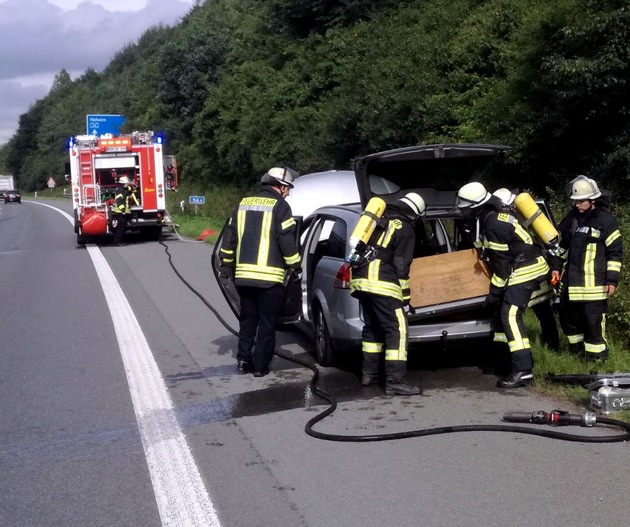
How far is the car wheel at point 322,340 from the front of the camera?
830cm

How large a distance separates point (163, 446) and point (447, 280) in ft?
9.55

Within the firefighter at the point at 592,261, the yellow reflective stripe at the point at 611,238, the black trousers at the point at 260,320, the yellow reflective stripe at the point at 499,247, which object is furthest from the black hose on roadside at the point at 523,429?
the black trousers at the point at 260,320

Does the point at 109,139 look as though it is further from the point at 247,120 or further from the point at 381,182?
the point at 381,182

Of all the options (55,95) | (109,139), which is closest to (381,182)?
(109,139)

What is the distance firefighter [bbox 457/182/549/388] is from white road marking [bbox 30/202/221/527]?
2757 millimetres

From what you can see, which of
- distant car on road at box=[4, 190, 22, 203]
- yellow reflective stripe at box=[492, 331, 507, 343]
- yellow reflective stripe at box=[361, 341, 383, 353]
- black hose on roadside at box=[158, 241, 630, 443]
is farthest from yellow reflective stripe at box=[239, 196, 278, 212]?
distant car on road at box=[4, 190, 22, 203]

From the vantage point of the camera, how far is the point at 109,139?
24.3 metres

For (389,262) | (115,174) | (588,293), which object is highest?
(115,174)

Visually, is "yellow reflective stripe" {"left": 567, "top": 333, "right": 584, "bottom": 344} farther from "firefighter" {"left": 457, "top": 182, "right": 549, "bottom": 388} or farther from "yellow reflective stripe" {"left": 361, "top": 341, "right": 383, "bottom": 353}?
"yellow reflective stripe" {"left": 361, "top": 341, "right": 383, "bottom": 353}

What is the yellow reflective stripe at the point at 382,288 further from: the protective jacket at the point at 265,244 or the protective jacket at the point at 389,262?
the protective jacket at the point at 265,244

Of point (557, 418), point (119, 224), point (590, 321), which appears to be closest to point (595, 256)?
point (590, 321)

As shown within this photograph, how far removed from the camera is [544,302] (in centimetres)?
801

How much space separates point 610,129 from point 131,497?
10258 millimetres

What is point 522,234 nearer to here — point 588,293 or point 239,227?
point 588,293
